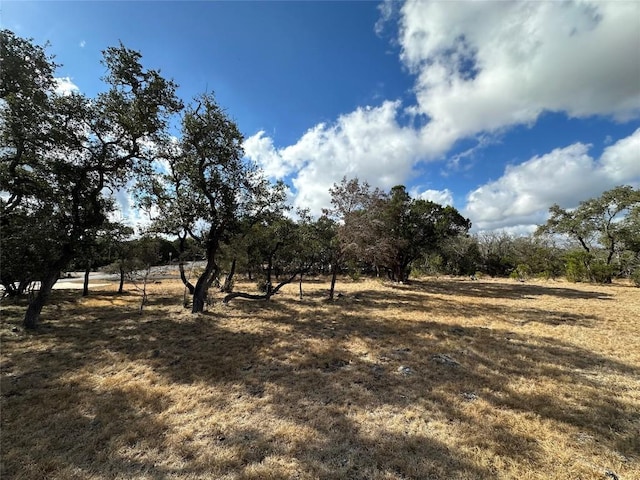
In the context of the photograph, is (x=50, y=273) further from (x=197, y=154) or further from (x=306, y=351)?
(x=306, y=351)

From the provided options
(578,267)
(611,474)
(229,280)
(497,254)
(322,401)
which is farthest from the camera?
(497,254)

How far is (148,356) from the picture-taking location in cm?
731

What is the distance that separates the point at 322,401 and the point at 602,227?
109ft

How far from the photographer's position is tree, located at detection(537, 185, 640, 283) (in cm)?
2339

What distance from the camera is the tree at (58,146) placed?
25.0 feet

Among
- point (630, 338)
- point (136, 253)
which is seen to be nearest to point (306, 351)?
point (630, 338)

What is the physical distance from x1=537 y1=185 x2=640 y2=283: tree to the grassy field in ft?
64.8

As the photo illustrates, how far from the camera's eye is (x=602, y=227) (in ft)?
83.5

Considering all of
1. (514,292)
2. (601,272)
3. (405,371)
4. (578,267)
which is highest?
(578,267)

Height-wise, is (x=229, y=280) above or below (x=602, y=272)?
below

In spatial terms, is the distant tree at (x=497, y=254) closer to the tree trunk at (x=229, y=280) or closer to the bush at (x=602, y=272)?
the bush at (x=602, y=272)

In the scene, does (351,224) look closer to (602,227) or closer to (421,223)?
(421,223)

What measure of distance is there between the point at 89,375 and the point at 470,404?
7.81 m

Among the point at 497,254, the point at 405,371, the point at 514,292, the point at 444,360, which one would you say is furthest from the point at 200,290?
the point at 497,254
